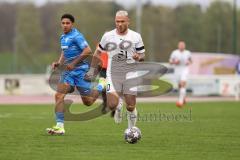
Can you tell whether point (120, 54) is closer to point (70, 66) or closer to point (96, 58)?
point (96, 58)

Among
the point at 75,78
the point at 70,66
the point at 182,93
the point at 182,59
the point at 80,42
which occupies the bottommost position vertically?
the point at 182,93

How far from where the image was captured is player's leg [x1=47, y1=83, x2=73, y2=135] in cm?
1270

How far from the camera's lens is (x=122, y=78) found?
12.0 metres

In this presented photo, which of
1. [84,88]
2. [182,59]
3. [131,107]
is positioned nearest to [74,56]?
[84,88]

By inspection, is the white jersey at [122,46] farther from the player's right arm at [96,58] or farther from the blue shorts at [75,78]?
the blue shorts at [75,78]

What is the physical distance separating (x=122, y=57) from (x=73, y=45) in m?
1.70

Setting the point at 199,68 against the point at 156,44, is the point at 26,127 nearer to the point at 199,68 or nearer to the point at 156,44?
the point at 199,68

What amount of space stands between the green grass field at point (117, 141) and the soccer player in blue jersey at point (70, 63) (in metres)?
0.69

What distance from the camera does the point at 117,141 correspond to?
11680mm

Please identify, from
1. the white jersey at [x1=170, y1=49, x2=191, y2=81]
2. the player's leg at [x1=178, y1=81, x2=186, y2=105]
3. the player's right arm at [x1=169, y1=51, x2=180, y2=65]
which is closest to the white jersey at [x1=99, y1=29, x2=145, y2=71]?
the player's leg at [x1=178, y1=81, x2=186, y2=105]

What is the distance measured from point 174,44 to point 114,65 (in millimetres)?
41818

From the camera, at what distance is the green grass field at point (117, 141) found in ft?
31.6

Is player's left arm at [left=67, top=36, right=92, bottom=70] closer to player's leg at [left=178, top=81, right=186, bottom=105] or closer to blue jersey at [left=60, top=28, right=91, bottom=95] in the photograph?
blue jersey at [left=60, top=28, right=91, bottom=95]

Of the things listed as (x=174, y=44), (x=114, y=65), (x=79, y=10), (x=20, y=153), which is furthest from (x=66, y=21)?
(x=79, y=10)
